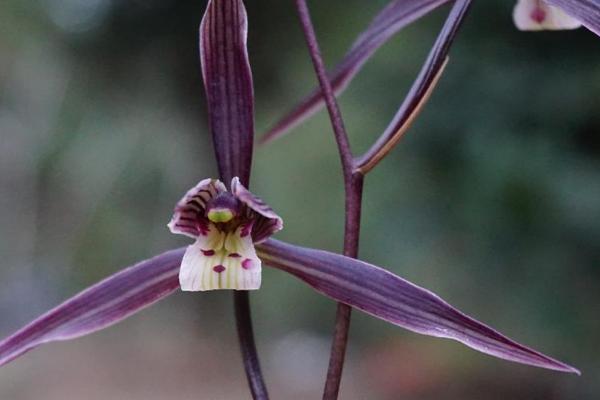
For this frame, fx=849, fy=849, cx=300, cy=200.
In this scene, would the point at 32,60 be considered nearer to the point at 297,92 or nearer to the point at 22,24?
the point at 22,24

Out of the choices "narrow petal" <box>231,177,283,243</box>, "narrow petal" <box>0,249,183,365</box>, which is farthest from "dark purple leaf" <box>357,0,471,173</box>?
"narrow petal" <box>0,249,183,365</box>

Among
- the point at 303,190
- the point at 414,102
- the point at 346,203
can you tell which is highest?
the point at 303,190

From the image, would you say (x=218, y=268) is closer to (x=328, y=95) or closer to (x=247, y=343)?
(x=247, y=343)

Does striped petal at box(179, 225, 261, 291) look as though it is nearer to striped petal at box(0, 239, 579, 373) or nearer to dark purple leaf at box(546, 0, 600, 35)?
striped petal at box(0, 239, 579, 373)

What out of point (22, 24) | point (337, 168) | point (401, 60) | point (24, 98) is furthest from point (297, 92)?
point (24, 98)

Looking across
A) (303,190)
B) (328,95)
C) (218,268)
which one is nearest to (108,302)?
(218,268)
